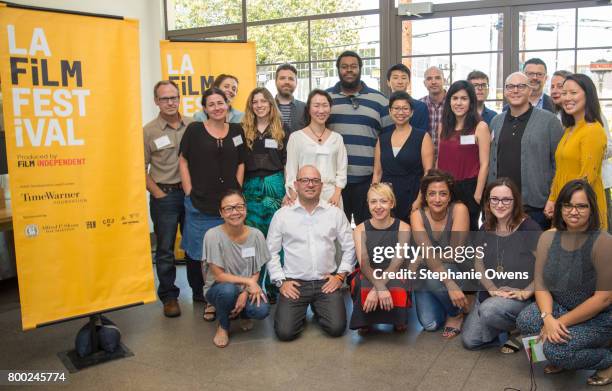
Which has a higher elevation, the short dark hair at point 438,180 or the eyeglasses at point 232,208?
the short dark hair at point 438,180

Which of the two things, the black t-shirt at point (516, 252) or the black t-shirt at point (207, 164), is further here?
the black t-shirt at point (207, 164)

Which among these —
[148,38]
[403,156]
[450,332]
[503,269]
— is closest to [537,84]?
[403,156]

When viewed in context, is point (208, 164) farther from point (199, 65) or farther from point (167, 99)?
point (199, 65)

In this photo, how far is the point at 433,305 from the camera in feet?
11.1

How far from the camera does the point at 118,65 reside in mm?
2951

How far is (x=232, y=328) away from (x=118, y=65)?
5.75 ft

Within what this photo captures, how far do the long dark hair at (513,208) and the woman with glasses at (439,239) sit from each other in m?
0.18

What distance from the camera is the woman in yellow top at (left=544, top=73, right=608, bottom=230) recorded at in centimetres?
303

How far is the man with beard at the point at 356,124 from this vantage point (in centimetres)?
391

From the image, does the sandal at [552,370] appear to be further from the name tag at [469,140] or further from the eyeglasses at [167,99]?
the eyeglasses at [167,99]

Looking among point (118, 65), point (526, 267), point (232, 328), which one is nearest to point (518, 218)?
point (526, 267)

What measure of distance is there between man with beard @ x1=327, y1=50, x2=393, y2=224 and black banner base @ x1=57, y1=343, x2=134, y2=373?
6.00ft

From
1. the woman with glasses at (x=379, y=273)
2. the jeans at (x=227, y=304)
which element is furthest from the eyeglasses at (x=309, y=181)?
the jeans at (x=227, y=304)

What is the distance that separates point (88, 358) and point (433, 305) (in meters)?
2.04
